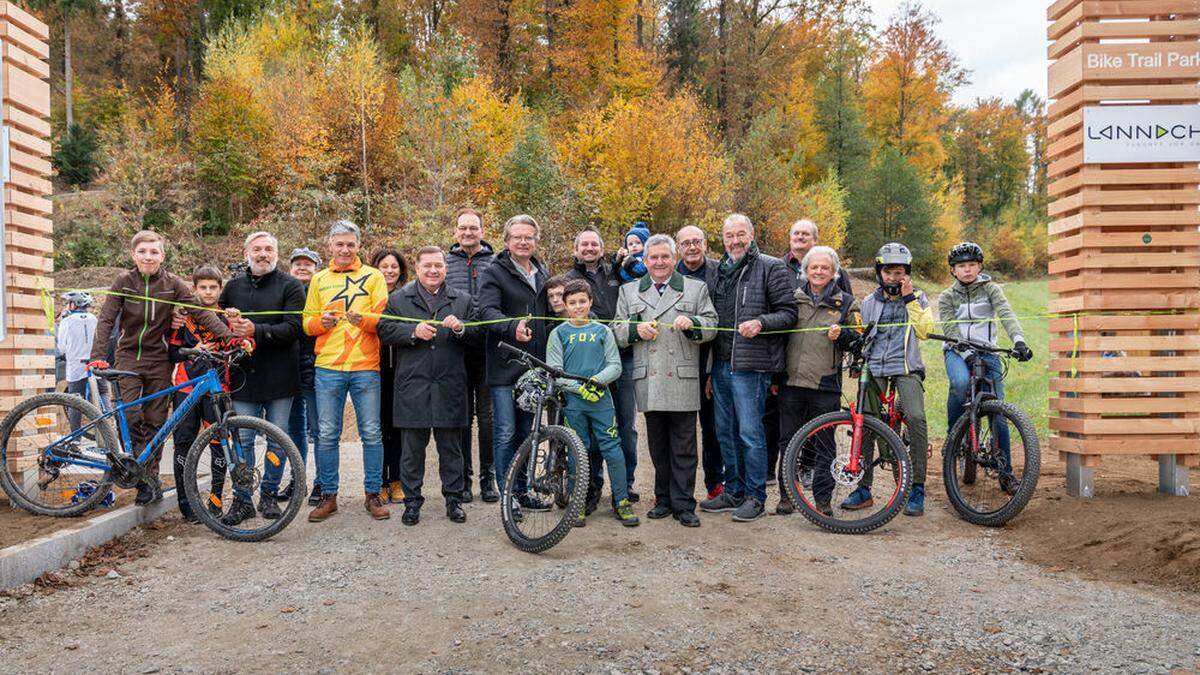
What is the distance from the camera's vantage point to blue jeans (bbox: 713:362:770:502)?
5.91 meters

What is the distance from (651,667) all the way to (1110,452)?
15.0 feet

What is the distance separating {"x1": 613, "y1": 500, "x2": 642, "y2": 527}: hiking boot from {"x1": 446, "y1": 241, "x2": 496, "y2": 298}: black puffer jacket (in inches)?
86.9

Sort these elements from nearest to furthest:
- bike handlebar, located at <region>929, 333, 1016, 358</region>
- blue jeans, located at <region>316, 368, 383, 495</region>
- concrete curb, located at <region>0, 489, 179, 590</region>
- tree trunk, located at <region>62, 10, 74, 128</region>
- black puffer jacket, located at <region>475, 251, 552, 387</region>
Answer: concrete curb, located at <region>0, 489, 179, 590</region> < bike handlebar, located at <region>929, 333, 1016, 358</region> < blue jeans, located at <region>316, 368, 383, 495</region> < black puffer jacket, located at <region>475, 251, 552, 387</region> < tree trunk, located at <region>62, 10, 74, 128</region>

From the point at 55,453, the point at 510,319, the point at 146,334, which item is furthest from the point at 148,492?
the point at 510,319

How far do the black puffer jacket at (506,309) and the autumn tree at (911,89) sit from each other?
3784 cm

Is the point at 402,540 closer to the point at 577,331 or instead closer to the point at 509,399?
the point at 509,399

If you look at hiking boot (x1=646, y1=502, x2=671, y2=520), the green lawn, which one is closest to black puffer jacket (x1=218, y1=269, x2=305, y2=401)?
hiking boot (x1=646, y1=502, x2=671, y2=520)

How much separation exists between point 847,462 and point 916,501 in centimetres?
99

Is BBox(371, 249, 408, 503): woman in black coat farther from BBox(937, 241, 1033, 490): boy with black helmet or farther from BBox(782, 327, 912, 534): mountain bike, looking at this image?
BBox(937, 241, 1033, 490): boy with black helmet

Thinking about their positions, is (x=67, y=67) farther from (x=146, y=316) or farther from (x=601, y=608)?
(x=601, y=608)

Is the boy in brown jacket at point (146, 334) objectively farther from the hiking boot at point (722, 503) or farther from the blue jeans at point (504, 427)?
the hiking boot at point (722, 503)

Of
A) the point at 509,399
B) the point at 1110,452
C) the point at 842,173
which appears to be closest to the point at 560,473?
the point at 509,399

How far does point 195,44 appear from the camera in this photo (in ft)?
134

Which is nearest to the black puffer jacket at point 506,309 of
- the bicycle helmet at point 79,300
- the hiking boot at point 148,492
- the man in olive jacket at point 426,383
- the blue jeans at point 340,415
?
the man in olive jacket at point 426,383
